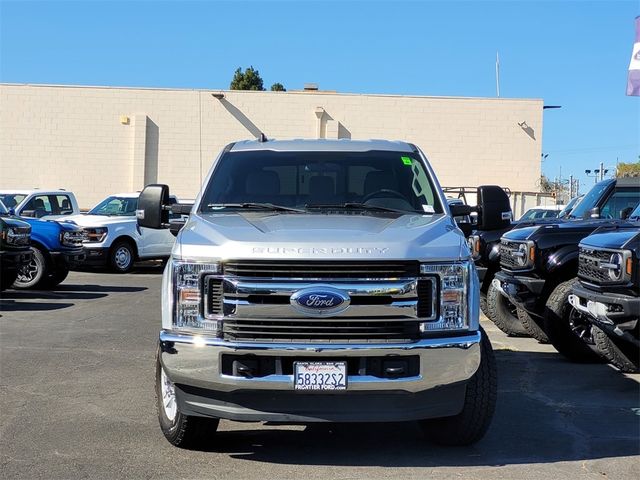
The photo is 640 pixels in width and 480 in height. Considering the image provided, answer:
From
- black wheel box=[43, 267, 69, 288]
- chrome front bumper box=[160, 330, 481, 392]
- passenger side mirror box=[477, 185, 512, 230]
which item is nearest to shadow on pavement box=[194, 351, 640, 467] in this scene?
chrome front bumper box=[160, 330, 481, 392]

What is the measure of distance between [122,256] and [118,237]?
591 millimetres

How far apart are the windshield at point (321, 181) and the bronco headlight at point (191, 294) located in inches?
48.2

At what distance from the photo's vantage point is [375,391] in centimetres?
478

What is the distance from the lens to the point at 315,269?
4844 mm

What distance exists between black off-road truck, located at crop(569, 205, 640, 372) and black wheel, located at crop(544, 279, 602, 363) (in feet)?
1.42

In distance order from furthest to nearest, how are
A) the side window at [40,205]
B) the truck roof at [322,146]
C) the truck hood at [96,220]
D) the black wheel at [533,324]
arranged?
the truck hood at [96,220]
the side window at [40,205]
the black wheel at [533,324]
the truck roof at [322,146]

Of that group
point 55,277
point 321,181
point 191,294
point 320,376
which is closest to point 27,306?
point 55,277

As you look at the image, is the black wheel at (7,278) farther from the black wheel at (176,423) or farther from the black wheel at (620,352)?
the black wheel at (620,352)

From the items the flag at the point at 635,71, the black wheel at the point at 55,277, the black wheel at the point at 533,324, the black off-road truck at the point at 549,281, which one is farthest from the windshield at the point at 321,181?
the black wheel at the point at 55,277

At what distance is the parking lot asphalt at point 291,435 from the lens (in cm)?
507

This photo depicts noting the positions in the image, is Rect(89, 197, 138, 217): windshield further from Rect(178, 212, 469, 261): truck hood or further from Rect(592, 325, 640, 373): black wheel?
Rect(178, 212, 469, 261): truck hood

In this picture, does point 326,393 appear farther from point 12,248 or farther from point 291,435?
point 12,248

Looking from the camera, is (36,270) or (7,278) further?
(36,270)

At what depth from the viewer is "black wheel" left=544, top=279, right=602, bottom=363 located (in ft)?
27.7
